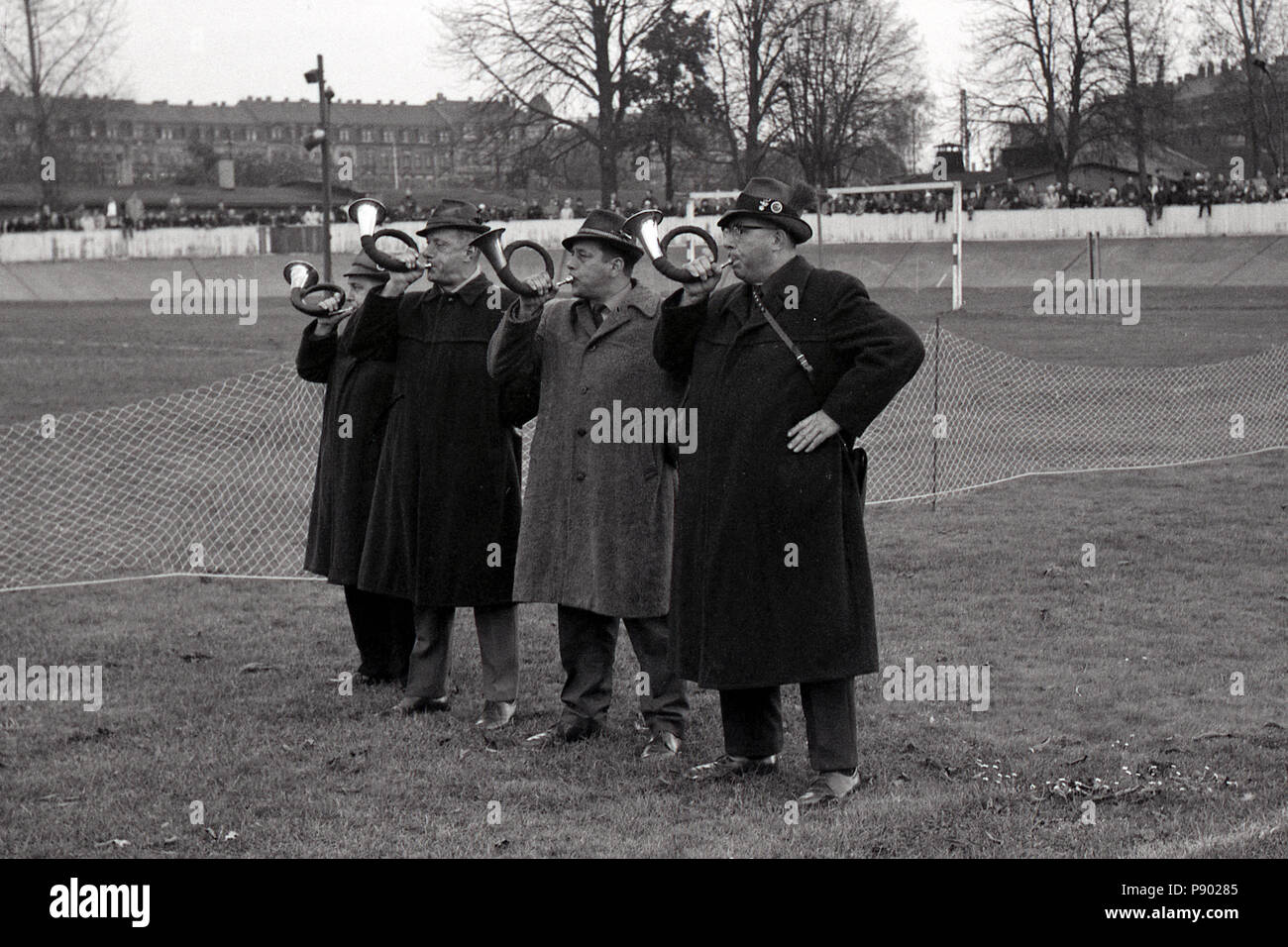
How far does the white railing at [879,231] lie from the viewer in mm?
39500

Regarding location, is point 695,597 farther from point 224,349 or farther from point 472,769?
point 224,349

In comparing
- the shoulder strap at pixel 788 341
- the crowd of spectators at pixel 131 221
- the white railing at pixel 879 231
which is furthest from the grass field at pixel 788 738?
the crowd of spectators at pixel 131 221

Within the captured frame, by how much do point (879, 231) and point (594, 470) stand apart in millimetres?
35982

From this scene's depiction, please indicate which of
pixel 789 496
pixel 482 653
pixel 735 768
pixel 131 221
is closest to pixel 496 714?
pixel 482 653

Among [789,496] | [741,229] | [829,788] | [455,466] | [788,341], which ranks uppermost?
[741,229]

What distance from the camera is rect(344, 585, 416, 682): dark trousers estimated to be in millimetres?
7668

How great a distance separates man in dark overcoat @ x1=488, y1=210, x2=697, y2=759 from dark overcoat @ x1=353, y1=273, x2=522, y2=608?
0.25 meters

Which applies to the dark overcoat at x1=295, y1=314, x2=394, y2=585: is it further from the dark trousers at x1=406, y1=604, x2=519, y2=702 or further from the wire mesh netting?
the wire mesh netting

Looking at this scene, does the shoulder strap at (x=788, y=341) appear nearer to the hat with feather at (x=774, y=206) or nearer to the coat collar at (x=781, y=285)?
the coat collar at (x=781, y=285)

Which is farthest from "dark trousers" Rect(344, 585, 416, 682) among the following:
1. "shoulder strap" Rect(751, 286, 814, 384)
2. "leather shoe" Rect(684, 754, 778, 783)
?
"shoulder strap" Rect(751, 286, 814, 384)

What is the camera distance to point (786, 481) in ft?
18.9

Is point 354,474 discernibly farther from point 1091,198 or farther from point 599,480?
point 1091,198
